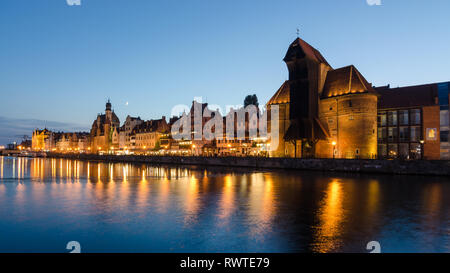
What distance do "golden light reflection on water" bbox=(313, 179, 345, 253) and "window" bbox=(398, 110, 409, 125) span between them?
33626 millimetres

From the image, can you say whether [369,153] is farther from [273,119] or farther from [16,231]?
[16,231]

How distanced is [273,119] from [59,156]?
371ft

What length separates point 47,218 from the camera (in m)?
16.0

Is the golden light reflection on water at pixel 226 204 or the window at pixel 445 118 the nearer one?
the golden light reflection on water at pixel 226 204

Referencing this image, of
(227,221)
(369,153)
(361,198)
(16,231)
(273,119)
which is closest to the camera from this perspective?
(16,231)

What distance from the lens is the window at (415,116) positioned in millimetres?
47656

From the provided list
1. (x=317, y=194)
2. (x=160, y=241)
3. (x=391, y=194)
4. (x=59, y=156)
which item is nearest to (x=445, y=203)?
(x=391, y=194)

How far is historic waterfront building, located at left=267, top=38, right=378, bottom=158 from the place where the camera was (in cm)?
4884

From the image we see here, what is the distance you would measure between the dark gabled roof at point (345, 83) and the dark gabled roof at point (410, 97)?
3.90 meters

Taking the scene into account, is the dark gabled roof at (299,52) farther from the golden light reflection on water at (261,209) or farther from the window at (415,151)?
the golden light reflection on water at (261,209)

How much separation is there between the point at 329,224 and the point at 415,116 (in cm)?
4253

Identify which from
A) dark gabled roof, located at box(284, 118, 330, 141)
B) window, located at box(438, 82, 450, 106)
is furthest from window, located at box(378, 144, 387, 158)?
window, located at box(438, 82, 450, 106)

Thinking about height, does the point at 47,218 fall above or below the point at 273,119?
below

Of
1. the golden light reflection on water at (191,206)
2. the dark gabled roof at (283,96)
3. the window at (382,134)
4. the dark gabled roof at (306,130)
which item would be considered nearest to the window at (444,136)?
the window at (382,134)
